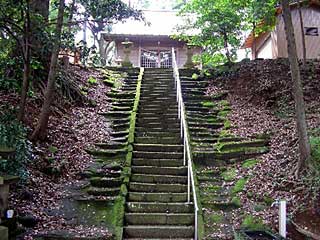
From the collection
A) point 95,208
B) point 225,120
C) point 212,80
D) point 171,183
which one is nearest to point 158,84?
point 212,80

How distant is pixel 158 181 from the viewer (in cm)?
838

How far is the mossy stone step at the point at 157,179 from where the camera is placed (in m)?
8.37

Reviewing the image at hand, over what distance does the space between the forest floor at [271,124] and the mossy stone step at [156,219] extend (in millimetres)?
892

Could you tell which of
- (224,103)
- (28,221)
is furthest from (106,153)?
(224,103)

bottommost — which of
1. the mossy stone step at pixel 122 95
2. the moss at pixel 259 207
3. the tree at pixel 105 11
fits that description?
the moss at pixel 259 207

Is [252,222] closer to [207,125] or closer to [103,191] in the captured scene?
[103,191]

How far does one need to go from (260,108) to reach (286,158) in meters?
4.06

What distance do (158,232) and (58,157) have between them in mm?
3127

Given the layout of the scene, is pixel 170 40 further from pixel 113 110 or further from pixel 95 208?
pixel 95 208

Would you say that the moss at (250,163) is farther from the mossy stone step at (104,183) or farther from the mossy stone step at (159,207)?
the mossy stone step at (104,183)

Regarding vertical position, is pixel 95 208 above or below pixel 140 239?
above

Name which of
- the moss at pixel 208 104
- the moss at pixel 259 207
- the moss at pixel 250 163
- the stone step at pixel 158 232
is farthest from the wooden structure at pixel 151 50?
the stone step at pixel 158 232

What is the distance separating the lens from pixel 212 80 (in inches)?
605

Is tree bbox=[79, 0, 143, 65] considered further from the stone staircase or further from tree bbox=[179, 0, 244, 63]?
tree bbox=[179, 0, 244, 63]
